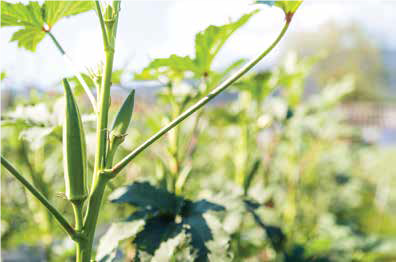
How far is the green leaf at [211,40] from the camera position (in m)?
0.64

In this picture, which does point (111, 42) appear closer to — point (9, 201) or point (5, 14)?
point (5, 14)

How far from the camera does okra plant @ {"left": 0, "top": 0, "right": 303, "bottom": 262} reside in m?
0.51

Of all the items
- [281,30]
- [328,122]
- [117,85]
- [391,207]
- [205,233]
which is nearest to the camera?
[281,30]

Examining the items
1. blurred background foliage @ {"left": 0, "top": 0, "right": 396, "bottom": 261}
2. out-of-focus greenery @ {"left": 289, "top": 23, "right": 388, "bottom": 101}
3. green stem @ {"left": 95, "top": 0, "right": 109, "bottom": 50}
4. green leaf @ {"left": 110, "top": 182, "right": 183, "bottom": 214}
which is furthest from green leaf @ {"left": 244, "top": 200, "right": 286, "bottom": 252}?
out-of-focus greenery @ {"left": 289, "top": 23, "right": 388, "bottom": 101}

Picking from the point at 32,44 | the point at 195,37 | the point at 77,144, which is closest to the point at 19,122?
the point at 32,44

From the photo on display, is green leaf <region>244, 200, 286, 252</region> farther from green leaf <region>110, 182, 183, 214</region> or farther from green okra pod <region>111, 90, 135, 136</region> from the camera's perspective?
green okra pod <region>111, 90, 135, 136</region>

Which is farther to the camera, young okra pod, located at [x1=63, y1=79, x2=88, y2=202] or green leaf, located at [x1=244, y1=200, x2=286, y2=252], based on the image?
green leaf, located at [x1=244, y1=200, x2=286, y2=252]

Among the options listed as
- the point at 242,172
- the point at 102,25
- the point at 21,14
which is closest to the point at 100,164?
the point at 102,25

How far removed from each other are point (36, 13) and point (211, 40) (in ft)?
0.94

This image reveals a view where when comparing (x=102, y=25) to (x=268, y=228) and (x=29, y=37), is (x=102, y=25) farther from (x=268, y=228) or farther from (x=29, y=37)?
(x=268, y=228)

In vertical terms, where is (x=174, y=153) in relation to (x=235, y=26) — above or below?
below

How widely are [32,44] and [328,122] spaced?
195cm

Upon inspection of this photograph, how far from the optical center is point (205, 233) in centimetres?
63

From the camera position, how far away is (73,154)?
534mm
